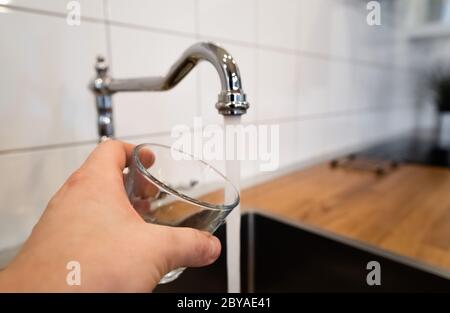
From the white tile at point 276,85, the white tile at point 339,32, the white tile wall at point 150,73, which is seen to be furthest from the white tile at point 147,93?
the white tile at point 339,32

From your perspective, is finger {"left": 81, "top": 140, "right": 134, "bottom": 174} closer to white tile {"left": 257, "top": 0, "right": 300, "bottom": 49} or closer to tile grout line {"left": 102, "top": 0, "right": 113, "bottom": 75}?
tile grout line {"left": 102, "top": 0, "right": 113, "bottom": 75}

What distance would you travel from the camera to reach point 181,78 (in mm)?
399

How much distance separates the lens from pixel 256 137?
0.81m

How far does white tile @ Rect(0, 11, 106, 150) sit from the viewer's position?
1.42ft

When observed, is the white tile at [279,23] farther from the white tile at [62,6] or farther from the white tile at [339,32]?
the white tile at [62,6]

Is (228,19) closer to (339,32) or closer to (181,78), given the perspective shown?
(181,78)

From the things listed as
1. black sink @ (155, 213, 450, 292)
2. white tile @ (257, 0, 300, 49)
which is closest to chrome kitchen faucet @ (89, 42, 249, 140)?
black sink @ (155, 213, 450, 292)

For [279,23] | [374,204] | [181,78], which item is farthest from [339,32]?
[181,78]

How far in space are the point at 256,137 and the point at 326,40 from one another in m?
0.47

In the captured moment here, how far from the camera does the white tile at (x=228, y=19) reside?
67 centimetres
